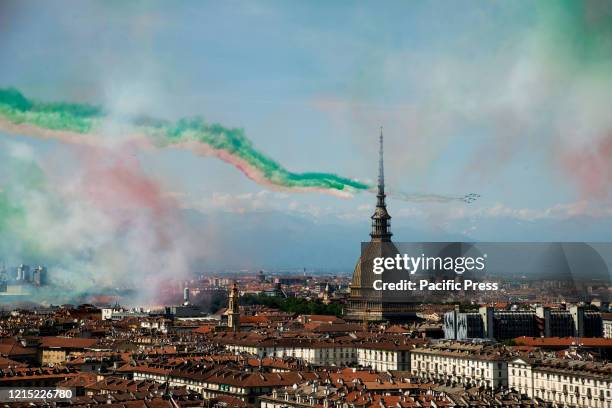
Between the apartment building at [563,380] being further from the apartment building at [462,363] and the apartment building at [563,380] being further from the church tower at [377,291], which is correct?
the church tower at [377,291]

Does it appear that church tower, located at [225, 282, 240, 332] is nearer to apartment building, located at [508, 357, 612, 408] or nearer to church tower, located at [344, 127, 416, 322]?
church tower, located at [344, 127, 416, 322]

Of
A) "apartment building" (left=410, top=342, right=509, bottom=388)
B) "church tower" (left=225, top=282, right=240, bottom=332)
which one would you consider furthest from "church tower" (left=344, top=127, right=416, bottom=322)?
"apartment building" (left=410, top=342, right=509, bottom=388)

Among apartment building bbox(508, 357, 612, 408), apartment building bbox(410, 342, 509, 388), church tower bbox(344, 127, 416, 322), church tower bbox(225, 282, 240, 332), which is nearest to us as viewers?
apartment building bbox(508, 357, 612, 408)

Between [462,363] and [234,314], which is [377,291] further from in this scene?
[462,363]

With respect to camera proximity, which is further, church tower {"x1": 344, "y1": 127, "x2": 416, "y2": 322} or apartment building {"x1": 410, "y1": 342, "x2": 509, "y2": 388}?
church tower {"x1": 344, "y1": 127, "x2": 416, "y2": 322}

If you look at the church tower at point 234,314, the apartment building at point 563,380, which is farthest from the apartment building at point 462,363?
the church tower at point 234,314

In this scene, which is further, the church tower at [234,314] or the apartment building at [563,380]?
the church tower at [234,314]

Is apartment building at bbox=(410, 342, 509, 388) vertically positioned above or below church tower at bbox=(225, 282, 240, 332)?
below

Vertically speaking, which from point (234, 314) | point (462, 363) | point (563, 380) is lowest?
point (563, 380)

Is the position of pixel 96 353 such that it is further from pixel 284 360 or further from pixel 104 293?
pixel 104 293

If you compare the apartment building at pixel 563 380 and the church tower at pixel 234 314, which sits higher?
the church tower at pixel 234 314

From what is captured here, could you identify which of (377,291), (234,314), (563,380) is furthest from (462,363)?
(377,291)
